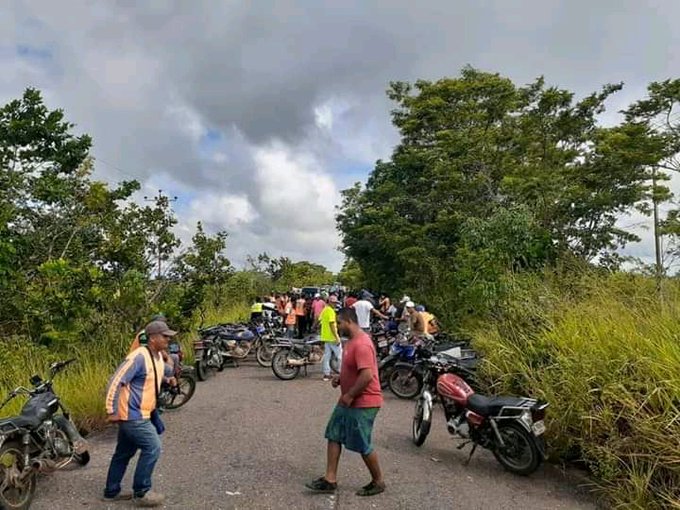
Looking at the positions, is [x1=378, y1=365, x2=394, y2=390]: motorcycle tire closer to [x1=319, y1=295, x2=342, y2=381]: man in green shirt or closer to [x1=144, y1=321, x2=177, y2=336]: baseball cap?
[x1=319, y1=295, x2=342, y2=381]: man in green shirt

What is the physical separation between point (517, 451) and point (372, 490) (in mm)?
1714

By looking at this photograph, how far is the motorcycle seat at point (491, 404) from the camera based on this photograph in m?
6.06

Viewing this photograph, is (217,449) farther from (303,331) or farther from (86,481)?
(303,331)

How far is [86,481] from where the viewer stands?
567 centimetres

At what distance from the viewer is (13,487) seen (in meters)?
4.81

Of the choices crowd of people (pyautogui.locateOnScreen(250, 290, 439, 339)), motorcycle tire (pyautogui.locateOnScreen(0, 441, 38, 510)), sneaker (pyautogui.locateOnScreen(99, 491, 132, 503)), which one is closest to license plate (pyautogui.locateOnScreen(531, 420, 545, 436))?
sneaker (pyautogui.locateOnScreen(99, 491, 132, 503))

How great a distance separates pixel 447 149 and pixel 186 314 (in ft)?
35.5

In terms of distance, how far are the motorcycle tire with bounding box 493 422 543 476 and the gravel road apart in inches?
4.9

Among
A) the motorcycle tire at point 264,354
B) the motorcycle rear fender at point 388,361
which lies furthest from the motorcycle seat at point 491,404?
the motorcycle tire at point 264,354

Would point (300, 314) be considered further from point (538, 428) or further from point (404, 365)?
point (538, 428)

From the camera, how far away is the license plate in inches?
227

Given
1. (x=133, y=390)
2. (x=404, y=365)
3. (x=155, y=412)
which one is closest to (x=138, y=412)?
(x=133, y=390)

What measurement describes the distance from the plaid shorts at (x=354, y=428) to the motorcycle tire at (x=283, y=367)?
268 inches

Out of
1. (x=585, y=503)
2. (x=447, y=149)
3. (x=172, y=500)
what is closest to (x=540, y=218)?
(x=447, y=149)
